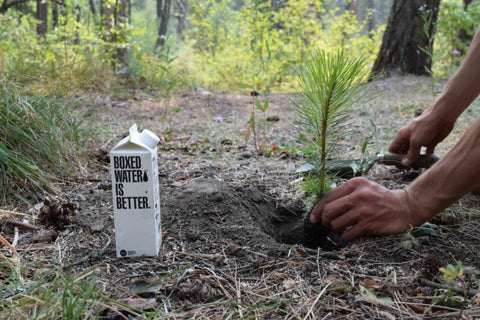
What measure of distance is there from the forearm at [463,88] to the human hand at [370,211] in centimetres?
60

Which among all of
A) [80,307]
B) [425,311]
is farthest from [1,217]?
[425,311]

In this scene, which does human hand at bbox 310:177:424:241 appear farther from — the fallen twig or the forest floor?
the fallen twig

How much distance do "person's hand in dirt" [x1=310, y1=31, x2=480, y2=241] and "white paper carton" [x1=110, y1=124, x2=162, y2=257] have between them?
2.43ft

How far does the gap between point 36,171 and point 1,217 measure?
15.1 inches

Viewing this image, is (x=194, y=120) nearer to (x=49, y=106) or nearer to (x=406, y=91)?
(x=49, y=106)

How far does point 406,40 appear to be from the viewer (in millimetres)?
6465

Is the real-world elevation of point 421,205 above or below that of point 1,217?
above

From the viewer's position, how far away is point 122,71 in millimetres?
5973

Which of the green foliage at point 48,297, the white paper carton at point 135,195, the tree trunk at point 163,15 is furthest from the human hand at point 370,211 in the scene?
the tree trunk at point 163,15

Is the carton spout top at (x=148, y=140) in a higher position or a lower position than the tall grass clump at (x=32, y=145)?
higher

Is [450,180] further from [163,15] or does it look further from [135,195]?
[163,15]

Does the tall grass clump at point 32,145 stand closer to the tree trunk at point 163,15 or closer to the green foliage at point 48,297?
the green foliage at point 48,297

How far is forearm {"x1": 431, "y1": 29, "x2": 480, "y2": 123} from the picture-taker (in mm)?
1856

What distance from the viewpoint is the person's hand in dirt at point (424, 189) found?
4.83 ft
